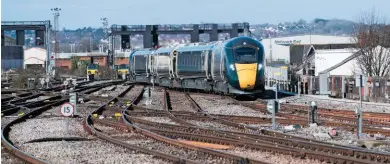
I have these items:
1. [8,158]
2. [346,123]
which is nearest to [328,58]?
[346,123]

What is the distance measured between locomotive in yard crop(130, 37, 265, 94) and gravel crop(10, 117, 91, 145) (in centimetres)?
1118

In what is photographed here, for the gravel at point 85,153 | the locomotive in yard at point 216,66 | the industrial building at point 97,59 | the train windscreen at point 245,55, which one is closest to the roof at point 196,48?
the locomotive in yard at point 216,66

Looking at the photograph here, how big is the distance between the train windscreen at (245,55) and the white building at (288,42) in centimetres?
6595

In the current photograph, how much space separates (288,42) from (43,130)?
358ft

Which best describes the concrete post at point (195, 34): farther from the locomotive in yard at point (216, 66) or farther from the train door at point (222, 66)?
the train door at point (222, 66)

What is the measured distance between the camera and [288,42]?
12756 centimetres

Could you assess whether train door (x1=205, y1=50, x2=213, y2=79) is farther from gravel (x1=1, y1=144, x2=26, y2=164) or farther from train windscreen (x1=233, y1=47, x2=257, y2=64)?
gravel (x1=1, y1=144, x2=26, y2=164)

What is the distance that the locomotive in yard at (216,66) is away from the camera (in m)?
33.8

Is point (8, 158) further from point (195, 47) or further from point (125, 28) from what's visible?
point (125, 28)

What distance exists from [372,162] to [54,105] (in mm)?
23706

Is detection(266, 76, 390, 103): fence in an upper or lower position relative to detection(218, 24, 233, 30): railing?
lower

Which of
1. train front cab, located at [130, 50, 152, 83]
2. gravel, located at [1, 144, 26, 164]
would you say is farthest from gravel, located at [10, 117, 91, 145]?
train front cab, located at [130, 50, 152, 83]

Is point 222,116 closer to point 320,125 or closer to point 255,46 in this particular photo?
point 320,125

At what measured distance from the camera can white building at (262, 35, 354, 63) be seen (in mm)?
106406
